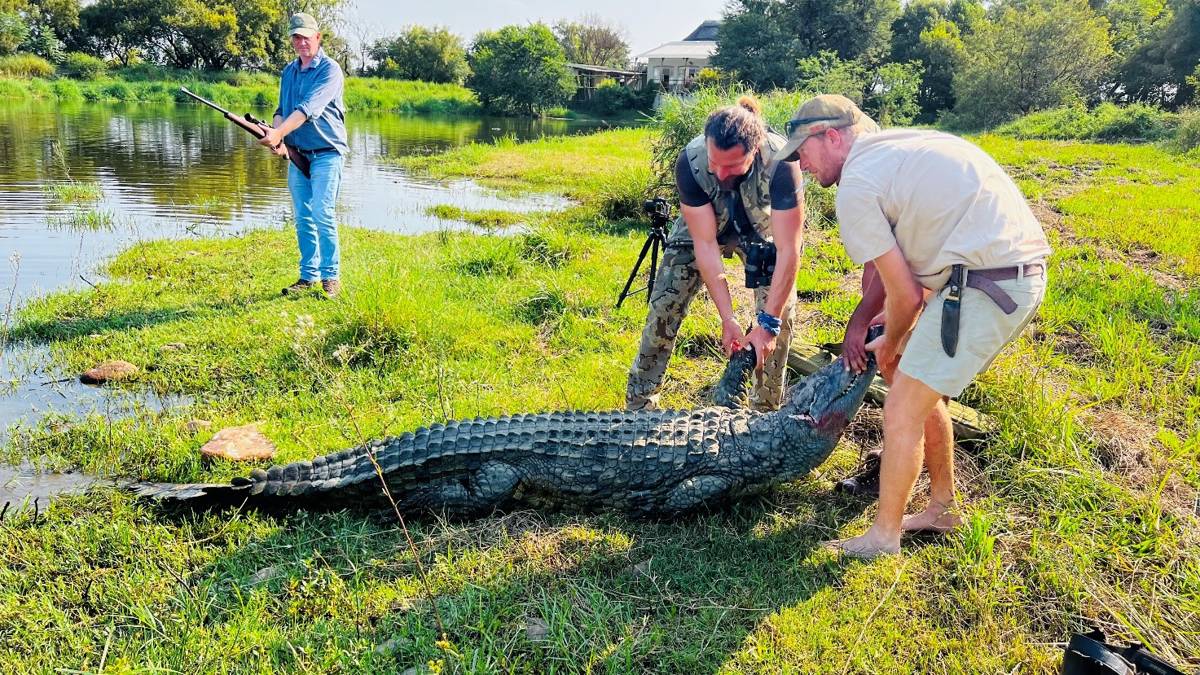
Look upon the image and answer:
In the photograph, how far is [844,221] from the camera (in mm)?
2344

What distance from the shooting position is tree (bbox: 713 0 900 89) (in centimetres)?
3444

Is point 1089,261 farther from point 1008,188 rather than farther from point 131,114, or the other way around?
point 131,114

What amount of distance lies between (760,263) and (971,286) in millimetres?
1262

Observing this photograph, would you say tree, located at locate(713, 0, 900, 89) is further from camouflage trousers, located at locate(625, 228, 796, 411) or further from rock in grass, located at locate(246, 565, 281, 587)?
rock in grass, located at locate(246, 565, 281, 587)

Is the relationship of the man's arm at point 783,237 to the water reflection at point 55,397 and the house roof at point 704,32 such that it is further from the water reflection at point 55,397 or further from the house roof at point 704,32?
the house roof at point 704,32

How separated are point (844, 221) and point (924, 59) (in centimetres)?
3642

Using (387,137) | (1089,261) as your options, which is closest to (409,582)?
(1089,261)

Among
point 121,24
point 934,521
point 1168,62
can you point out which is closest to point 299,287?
point 934,521

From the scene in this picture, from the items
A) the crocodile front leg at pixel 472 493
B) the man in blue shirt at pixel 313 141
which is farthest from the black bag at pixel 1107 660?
the man in blue shirt at pixel 313 141

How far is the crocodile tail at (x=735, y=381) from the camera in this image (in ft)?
11.8

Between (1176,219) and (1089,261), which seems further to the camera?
(1176,219)

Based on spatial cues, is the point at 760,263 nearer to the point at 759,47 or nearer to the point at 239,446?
the point at 239,446

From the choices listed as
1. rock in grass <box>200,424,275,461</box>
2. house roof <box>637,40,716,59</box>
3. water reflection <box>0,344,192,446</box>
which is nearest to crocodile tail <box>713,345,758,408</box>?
rock in grass <box>200,424,275,461</box>

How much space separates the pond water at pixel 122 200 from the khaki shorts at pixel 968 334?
13.0ft
